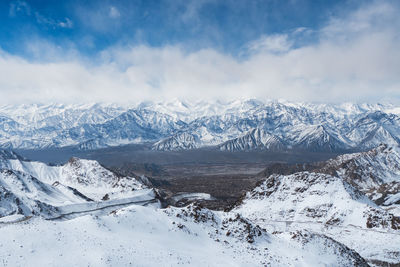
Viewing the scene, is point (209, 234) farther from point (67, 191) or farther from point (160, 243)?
point (67, 191)

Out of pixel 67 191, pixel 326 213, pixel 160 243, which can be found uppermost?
pixel 160 243

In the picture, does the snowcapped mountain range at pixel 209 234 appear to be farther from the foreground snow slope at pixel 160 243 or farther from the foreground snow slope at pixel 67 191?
the foreground snow slope at pixel 67 191

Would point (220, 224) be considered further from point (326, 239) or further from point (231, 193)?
point (231, 193)

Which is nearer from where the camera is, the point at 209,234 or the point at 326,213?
the point at 209,234

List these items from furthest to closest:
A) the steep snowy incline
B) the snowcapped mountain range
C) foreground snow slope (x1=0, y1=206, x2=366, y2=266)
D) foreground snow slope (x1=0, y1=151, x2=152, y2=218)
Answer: foreground snow slope (x1=0, y1=151, x2=152, y2=218)
the steep snowy incline
the snowcapped mountain range
foreground snow slope (x1=0, y1=206, x2=366, y2=266)

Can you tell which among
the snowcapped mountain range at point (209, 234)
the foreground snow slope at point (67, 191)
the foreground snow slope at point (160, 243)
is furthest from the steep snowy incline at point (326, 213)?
the foreground snow slope at point (67, 191)

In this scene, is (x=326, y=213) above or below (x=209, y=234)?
below

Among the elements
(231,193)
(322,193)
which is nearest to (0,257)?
(322,193)

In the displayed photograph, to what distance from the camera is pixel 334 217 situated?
82.9 metres

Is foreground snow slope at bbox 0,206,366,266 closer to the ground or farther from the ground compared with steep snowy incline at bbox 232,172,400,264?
farther from the ground

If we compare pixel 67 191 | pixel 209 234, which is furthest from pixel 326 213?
pixel 67 191

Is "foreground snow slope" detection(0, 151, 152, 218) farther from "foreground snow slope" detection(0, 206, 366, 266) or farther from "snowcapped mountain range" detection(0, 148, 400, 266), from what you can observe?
"foreground snow slope" detection(0, 206, 366, 266)

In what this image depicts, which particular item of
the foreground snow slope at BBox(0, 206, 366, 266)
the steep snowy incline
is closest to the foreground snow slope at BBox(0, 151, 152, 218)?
the foreground snow slope at BBox(0, 206, 366, 266)

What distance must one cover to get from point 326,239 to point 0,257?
48.6 m
